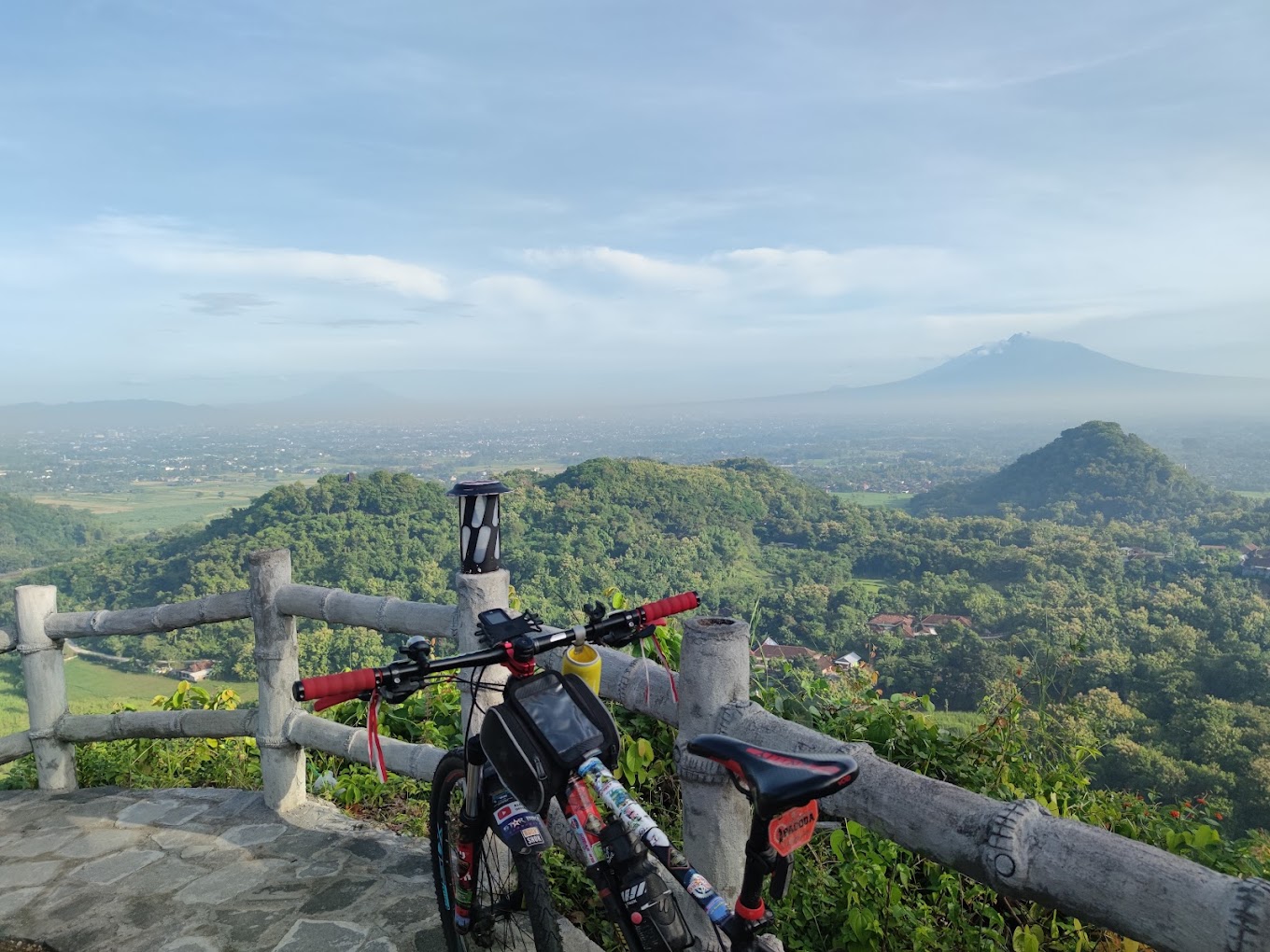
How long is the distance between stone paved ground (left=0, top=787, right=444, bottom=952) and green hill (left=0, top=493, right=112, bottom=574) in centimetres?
6022

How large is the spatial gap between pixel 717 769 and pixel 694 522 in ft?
120

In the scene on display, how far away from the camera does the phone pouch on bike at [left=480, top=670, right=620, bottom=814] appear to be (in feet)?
6.38

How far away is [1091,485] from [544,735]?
217ft

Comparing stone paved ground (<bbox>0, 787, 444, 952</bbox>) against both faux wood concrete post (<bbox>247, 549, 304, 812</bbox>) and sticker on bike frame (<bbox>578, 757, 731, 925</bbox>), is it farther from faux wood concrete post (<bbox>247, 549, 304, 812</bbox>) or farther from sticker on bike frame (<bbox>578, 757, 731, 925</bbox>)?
sticker on bike frame (<bbox>578, 757, 731, 925</bbox>)

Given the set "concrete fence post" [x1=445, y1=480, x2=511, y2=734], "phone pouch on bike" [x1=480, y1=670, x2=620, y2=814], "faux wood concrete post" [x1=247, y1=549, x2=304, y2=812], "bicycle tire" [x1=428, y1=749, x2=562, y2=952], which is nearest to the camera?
"phone pouch on bike" [x1=480, y1=670, x2=620, y2=814]

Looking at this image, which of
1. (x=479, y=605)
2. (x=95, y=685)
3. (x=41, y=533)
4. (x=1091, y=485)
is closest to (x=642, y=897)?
(x=479, y=605)

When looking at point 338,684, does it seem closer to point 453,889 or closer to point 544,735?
point 544,735

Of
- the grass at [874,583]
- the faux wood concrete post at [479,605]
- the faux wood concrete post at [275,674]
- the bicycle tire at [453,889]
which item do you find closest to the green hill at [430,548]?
the grass at [874,583]

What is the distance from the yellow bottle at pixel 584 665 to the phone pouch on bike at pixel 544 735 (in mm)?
Result: 152

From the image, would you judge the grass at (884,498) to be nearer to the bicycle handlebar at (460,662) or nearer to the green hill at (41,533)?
the green hill at (41,533)

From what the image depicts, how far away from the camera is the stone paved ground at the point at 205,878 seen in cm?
293

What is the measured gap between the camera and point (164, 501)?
77688 millimetres

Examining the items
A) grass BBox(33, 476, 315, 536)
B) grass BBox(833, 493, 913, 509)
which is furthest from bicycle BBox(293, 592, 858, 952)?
grass BBox(833, 493, 913, 509)

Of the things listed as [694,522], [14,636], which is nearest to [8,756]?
[14,636]
